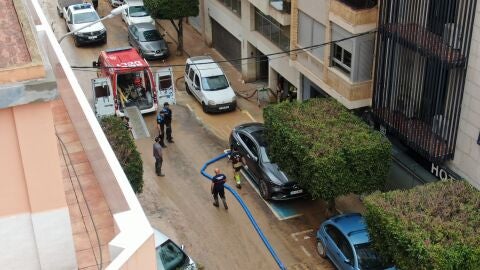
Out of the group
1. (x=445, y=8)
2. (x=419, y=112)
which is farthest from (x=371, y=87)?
(x=445, y=8)

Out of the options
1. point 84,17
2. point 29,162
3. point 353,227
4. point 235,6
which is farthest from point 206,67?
point 29,162

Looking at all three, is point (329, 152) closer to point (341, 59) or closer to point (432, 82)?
point (432, 82)

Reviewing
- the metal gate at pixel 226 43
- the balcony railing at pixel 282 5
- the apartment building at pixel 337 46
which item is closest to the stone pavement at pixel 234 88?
the metal gate at pixel 226 43

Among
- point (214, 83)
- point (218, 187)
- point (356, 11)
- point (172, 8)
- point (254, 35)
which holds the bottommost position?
point (218, 187)

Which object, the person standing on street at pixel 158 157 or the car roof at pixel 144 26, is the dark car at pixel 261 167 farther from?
the car roof at pixel 144 26

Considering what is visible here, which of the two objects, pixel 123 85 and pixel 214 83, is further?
pixel 123 85

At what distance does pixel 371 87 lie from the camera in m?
21.5

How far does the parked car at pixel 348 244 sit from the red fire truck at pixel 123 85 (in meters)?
11.3

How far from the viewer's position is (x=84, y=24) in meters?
35.3

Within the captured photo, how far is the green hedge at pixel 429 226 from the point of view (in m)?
14.1

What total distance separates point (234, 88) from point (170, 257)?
14911 mm

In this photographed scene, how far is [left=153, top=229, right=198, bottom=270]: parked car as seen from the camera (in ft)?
53.3

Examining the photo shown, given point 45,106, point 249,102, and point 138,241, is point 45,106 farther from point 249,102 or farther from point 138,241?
point 249,102

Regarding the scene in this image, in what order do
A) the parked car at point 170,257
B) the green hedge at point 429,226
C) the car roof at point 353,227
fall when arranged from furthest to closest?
the car roof at point 353,227
the parked car at point 170,257
the green hedge at point 429,226
